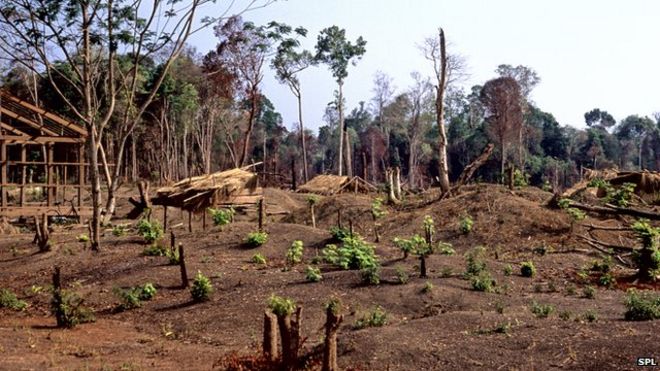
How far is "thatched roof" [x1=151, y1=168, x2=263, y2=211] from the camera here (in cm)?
2019

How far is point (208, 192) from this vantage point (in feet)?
66.4

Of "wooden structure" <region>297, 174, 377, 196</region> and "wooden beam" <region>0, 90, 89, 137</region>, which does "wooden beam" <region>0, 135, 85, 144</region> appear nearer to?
"wooden beam" <region>0, 90, 89, 137</region>

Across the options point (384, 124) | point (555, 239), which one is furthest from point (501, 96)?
point (555, 239)

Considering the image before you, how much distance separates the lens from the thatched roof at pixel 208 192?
2019 cm

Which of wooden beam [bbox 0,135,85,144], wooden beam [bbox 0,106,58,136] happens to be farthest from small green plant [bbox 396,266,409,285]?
wooden beam [bbox 0,106,58,136]

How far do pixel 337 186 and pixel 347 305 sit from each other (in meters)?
22.1

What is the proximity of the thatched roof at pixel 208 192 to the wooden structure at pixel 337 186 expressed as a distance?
28.1 feet

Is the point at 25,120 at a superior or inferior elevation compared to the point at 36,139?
superior

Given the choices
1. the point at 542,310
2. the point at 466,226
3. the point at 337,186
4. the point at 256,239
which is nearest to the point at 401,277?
the point at 542,310

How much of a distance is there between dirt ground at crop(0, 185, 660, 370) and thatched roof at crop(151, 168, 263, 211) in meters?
1.40

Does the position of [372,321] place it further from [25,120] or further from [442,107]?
[25,120]

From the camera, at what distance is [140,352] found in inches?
335

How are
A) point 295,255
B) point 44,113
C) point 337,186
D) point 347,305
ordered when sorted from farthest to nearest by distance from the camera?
point 337,186
point 44,113
point 295,255
point 347,305

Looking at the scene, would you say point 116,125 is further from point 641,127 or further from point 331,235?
point 641,127
